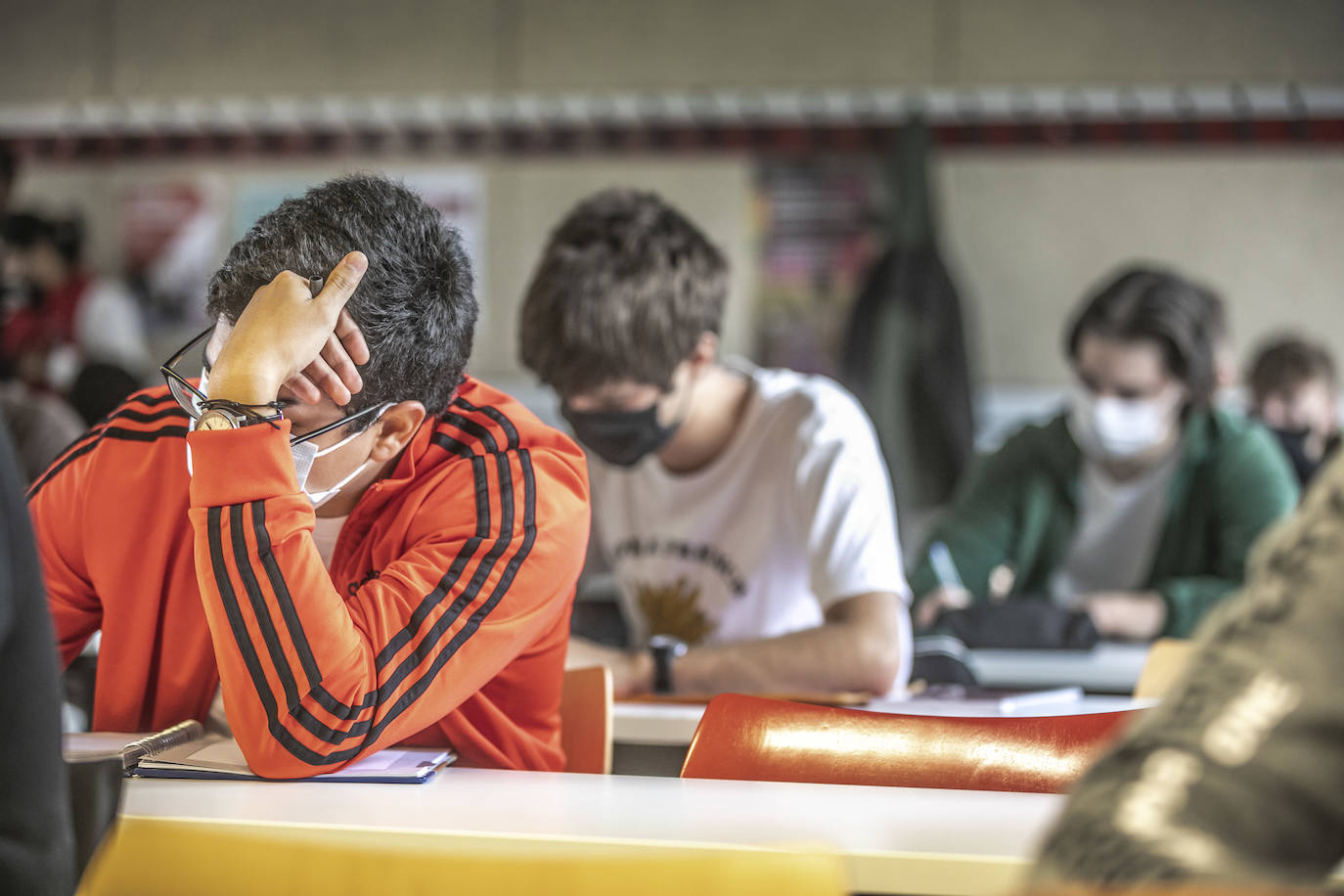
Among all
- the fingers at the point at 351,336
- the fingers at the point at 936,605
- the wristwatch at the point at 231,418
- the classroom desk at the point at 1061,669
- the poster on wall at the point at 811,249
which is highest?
the poster on wall at the point at 811,249

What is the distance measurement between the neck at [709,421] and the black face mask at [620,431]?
0.12 metres

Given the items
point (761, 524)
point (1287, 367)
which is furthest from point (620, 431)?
point (1287, 367)

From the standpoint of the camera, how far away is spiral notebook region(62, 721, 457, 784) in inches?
49.6

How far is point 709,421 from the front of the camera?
7.72 feet

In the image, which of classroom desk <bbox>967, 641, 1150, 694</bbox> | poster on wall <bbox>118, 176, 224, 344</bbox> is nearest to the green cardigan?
classroom desk <bbox>967, 641, 1150, 694</bbox>

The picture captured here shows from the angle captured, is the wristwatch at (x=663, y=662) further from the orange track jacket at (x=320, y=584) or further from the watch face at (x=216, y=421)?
the watch face at (x=216, y=421)

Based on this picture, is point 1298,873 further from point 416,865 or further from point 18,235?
point 18,235

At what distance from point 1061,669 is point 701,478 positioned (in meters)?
0.80

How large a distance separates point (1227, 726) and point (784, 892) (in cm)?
24

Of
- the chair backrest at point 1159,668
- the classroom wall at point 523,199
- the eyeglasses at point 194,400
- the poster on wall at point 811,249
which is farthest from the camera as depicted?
the classroom wall at point 523,199

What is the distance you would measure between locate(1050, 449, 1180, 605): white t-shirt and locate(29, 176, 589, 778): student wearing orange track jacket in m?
1.96

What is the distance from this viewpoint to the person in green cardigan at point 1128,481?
2.96 m

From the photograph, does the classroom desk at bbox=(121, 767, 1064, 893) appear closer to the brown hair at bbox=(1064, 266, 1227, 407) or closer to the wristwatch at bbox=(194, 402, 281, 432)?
the wristwatch at bbox=(194, 402, 281, 432)

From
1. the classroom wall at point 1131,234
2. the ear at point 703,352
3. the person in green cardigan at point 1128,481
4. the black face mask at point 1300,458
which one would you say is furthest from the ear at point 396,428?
the classroom wall at point 1131,234
